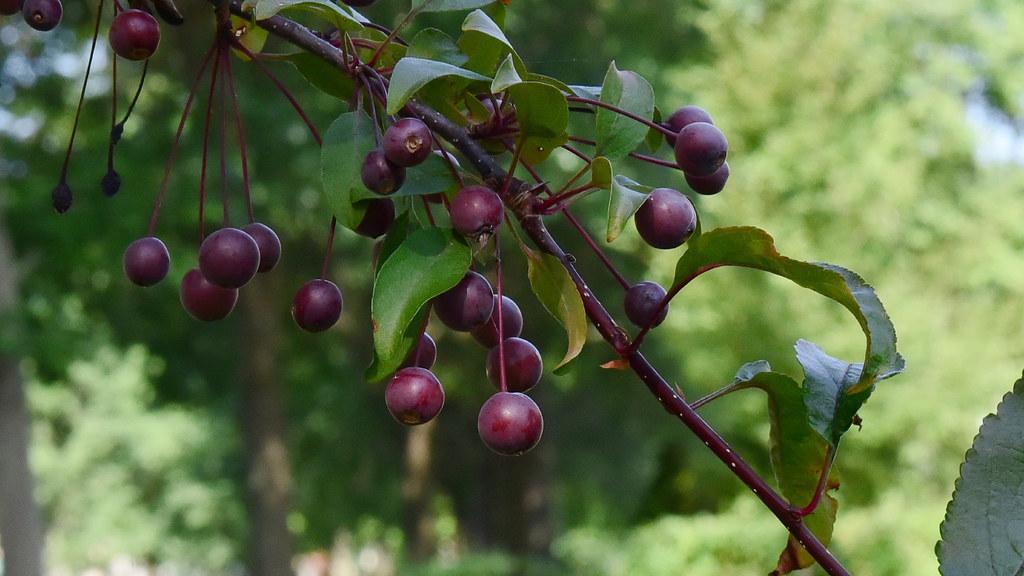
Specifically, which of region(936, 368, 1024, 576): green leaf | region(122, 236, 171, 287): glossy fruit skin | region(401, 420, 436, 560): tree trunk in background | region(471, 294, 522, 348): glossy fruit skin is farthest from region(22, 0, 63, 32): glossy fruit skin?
region(401, 420, 436, 560): tree trunk in background

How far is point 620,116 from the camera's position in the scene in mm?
768

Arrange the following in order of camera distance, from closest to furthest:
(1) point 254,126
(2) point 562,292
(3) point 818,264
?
(3) point 818,264 → (2) point 562,292 → (1) point 254,126

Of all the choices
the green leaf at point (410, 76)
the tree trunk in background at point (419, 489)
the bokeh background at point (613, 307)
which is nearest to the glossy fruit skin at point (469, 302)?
the green leaf at point (410, 76)

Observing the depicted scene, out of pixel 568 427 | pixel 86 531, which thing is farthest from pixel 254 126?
pixel 86 531

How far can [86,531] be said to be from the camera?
25766 mm

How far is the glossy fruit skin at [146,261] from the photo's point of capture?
3.10 ft

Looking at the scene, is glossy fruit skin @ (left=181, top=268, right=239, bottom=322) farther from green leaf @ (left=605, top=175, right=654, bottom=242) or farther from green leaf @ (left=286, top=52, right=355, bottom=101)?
green leaf @ (left=605, top=175, right=654, bottom=242)

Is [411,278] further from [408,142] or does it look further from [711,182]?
[711,182]

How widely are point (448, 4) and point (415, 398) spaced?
0.28 meters

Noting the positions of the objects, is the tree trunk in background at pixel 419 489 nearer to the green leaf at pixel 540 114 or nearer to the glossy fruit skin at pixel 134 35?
the glossy fruit skin at pixel 134 35

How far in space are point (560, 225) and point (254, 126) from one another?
2285mm

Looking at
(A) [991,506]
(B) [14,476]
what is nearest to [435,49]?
(A) [991,506]

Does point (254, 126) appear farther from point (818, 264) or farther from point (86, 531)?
point (86, 531)

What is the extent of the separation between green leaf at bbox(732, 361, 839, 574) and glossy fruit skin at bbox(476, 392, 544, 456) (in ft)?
0.54
